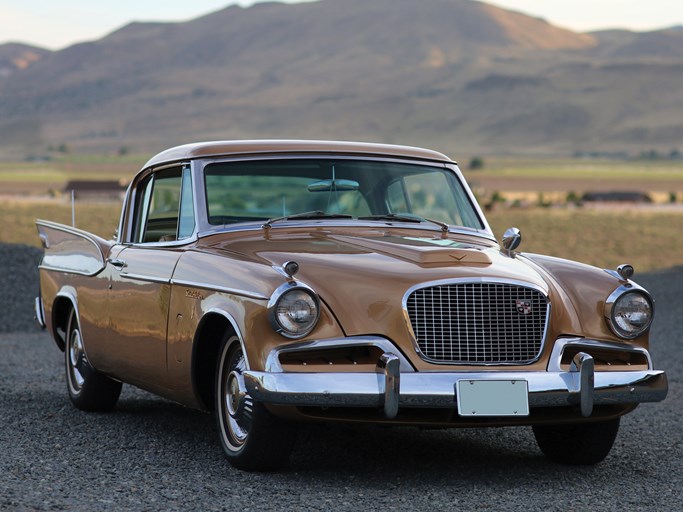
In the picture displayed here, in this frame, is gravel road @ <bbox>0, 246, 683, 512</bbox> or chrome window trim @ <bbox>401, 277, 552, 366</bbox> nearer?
gravel road @ <bbox>0, 246, 683, 512</bbox>

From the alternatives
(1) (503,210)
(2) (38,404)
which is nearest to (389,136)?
(1) (503,210)

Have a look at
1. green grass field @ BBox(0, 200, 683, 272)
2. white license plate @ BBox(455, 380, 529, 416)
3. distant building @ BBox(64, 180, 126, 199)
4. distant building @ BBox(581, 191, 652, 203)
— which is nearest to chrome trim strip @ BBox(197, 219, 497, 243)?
white license plate @ BBox(455, 380, 529, 416)

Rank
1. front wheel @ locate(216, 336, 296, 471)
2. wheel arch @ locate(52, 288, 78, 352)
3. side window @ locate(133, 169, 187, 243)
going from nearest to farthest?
front wheel @ locate(216, 336, 296, 471), side window @ locate(133, 169, 187, 243), wheel arch @ locate(52, 288, 78, 352)

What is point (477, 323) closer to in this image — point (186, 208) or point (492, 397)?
point (492, 397)

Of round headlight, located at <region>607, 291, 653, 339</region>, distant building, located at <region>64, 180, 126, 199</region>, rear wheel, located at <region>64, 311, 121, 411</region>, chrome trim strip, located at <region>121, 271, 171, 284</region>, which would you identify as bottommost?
distant building, located at <region>64, 180, 126, 199</region>

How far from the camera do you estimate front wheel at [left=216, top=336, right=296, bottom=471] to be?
229 inches

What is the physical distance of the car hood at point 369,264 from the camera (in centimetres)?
571

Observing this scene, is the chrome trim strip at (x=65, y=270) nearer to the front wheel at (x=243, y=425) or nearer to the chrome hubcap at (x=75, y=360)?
the chrome hubcap at (x=75, y=360)

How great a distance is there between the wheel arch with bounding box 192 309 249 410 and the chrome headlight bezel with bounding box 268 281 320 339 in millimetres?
620

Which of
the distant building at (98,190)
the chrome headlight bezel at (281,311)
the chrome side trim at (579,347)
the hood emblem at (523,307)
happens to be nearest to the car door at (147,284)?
the chrome headlight bezel at (281,311)

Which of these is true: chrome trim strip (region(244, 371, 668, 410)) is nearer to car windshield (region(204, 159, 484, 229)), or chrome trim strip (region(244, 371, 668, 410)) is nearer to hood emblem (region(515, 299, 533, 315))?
hood emblem (region(515, 299, 533, 315))

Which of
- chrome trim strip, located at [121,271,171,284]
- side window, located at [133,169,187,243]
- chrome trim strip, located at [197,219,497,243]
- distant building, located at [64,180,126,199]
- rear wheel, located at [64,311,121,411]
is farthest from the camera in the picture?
distant building, located at [64,180,126,199]

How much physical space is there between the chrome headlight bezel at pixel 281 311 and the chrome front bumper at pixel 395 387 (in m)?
0.21

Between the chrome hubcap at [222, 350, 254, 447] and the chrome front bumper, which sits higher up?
the chrome front bumper
